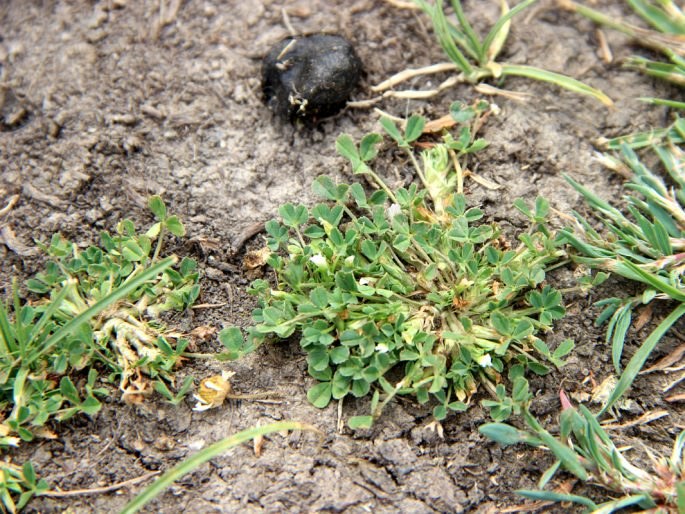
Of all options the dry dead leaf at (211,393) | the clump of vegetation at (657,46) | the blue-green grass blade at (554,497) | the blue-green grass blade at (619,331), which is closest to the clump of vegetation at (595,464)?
the blue-green grass blade at (554,497)

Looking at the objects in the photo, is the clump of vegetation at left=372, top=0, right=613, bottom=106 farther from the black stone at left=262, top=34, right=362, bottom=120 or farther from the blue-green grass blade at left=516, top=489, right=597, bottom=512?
the blue-green grass blade at left=516, top=489, right=597, bottom=512

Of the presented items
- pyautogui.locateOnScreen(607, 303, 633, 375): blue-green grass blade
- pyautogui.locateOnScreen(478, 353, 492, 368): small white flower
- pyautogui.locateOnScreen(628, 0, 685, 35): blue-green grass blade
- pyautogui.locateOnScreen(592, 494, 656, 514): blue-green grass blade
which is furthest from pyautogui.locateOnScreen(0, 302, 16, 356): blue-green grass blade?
pyautogui.locateOnScreen(628, 0, 685, 35): blue-green grass blade

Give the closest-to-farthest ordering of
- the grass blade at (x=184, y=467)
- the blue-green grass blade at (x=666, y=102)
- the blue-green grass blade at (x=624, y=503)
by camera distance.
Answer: the grass blade at (x=184, y=467), the blue-green grass blade at (x=624, y=503), the blue-green grass blade at (x=666, y=102)

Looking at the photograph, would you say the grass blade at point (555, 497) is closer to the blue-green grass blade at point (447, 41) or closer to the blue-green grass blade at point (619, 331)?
the blue-green grass blade at point (619, 331)

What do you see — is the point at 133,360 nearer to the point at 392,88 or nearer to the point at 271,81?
the point at 271,81

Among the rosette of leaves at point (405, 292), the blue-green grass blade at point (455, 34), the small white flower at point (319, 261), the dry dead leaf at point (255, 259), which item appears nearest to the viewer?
the rosette of leaves at point (405, 292)

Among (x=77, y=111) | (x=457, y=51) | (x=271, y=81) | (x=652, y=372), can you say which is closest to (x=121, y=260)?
(x=77, y=111)
